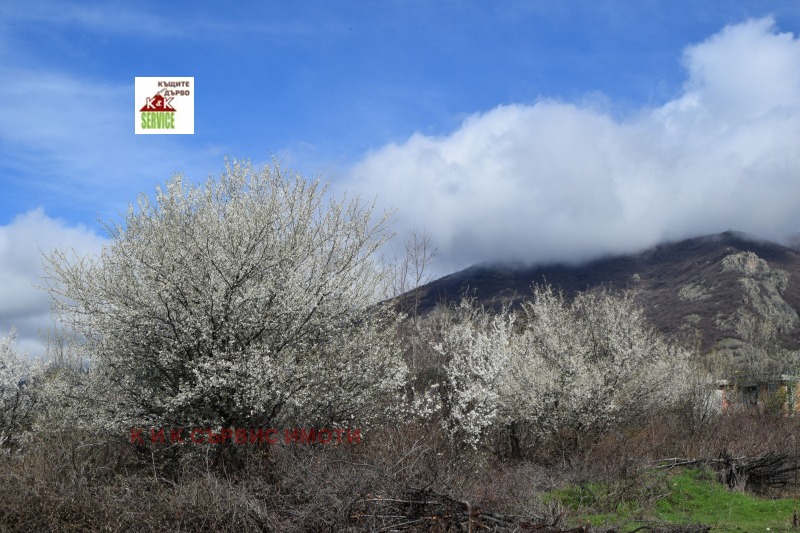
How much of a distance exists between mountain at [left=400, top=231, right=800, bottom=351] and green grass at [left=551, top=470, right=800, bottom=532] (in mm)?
52614

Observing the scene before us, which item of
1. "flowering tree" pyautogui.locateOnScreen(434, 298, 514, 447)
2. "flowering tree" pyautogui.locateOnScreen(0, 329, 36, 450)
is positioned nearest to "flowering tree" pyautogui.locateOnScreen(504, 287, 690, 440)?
"flowering tree" pyautogui.locateOnScreen(434, 298, 514, 447)

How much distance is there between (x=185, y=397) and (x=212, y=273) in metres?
2.31

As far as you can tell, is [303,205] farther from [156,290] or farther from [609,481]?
[609,481]

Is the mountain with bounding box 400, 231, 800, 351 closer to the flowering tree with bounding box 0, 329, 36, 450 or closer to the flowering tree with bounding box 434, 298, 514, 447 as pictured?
the flowering tree with bounding box 434, 298, 514, 447

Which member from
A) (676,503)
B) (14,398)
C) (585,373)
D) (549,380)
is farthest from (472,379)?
(14,398)

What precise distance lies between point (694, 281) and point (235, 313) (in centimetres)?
9195

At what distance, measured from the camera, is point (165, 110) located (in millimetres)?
13664

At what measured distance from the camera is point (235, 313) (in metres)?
12.4

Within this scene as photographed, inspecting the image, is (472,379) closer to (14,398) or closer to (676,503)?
(676,503)

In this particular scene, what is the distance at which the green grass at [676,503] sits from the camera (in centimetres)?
1224

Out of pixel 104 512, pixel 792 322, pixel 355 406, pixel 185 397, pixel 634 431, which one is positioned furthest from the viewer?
pixel 792 322

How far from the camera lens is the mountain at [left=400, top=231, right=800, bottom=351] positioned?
257 ft

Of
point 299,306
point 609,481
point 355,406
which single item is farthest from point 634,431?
point 299,306

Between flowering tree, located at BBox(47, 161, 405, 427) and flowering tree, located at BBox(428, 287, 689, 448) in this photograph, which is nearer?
flowering tree, located at BBox(47, 161, 405, 427)
